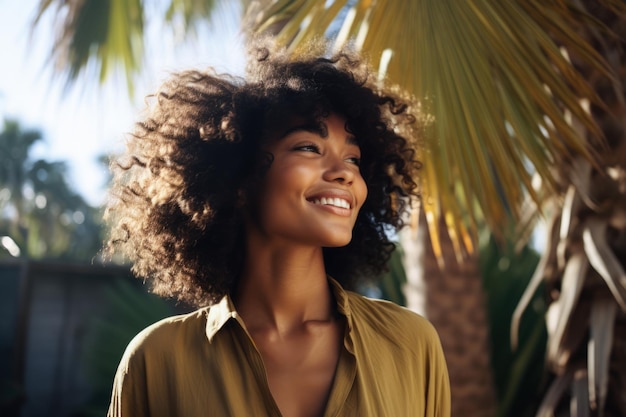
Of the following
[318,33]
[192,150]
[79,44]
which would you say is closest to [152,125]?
[192,150]

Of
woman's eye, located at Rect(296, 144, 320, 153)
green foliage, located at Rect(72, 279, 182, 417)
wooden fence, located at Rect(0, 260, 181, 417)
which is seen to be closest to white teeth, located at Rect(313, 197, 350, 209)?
woman's eye, located at Rect(296, 144, 320, 153)

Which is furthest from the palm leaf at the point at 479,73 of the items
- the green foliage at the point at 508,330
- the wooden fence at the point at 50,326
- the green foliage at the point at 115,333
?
the wooden fence at the point at 50,326

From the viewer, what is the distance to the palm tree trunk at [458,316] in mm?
4109

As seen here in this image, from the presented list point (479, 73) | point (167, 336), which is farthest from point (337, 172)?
point (479, 73)

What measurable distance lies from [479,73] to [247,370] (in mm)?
1342

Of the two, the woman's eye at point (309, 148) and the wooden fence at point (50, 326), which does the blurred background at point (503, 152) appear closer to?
the woman's eye at point (309, 148)

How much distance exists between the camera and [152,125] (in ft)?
7.31

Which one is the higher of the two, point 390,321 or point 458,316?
point 390,321

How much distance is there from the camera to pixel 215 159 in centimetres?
215

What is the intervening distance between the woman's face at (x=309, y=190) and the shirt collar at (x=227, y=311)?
0.17m

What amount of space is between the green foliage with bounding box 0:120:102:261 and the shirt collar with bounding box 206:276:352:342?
914 inches

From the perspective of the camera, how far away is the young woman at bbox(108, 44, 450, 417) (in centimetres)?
186

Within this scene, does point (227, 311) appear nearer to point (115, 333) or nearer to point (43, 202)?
point (115, 333)

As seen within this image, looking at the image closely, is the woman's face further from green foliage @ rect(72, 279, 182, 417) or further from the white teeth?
green foliage @ rect(72, 279, 182, 417)
